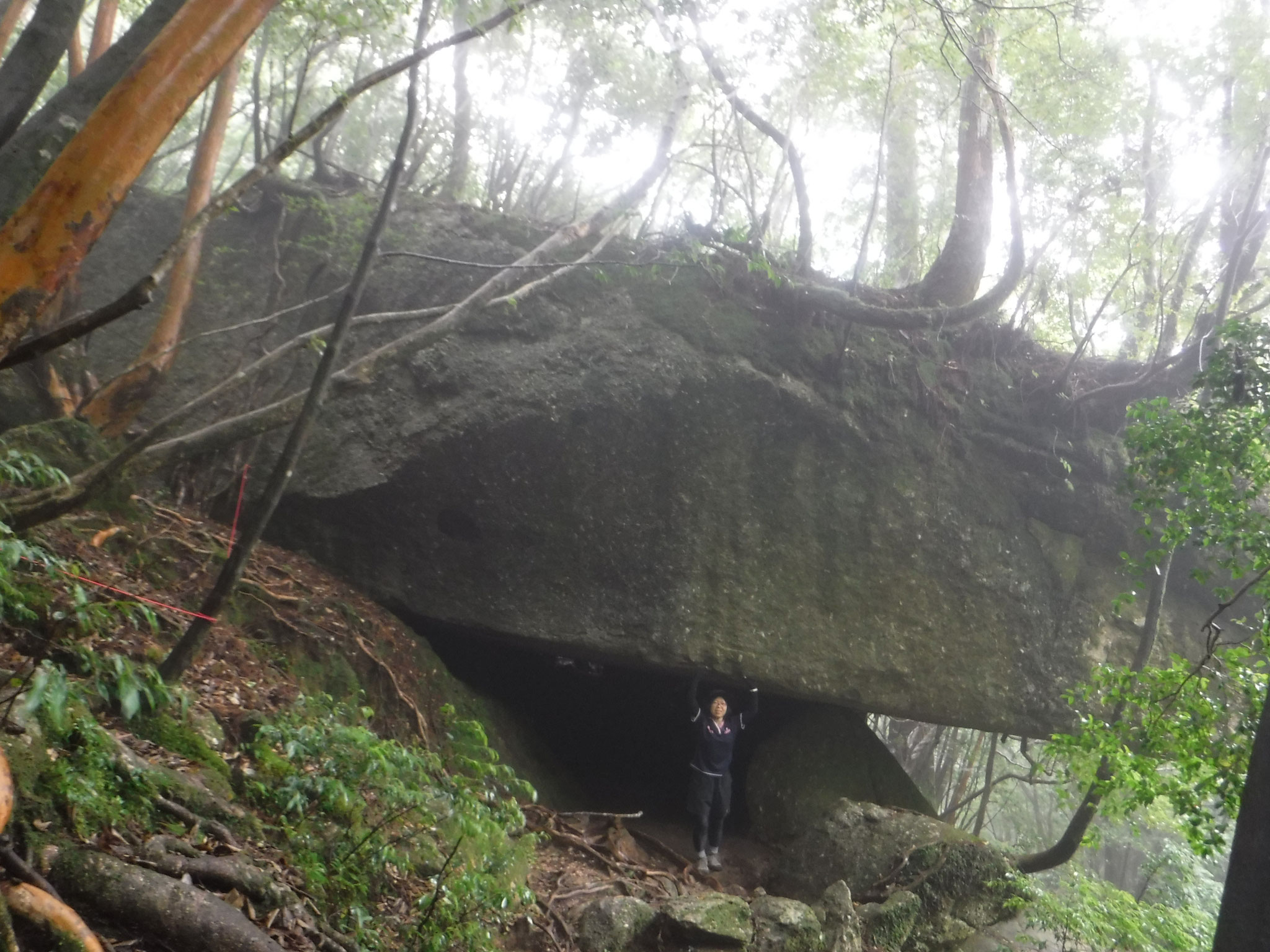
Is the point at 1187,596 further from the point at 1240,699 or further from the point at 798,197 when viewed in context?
the point at 798,197

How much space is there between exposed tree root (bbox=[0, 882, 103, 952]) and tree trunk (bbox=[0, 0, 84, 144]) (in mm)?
4158

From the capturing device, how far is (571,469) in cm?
809

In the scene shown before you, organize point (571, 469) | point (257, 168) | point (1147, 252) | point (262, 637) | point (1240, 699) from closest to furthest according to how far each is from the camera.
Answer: point (257, 168) → point (262, 637) → point (571, 469) → point (1240, 699) → point (1147, 252)

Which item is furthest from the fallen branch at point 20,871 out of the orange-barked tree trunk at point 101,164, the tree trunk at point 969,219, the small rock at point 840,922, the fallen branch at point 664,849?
the tree trunk at point 969,219

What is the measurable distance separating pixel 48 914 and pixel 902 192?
1507 centimetres

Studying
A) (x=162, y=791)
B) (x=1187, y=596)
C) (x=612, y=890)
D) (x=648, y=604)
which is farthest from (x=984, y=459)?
(x=162, y=791)

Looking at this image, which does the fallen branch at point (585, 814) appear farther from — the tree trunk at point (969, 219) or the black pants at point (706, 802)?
the tree trunk at point (969, 219)

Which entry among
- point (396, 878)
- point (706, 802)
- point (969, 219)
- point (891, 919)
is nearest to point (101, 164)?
point (396, 878)

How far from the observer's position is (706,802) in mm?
7820

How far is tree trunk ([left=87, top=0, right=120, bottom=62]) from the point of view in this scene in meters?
7.63

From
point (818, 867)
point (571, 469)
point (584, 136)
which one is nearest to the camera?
point (818, 867)

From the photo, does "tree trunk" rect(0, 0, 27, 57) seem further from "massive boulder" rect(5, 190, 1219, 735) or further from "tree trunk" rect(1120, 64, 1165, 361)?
"tree trunk" rect(1120, 64, 1165, 361)

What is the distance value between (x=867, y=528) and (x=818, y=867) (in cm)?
339

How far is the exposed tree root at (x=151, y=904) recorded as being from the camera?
2598 millimetres
